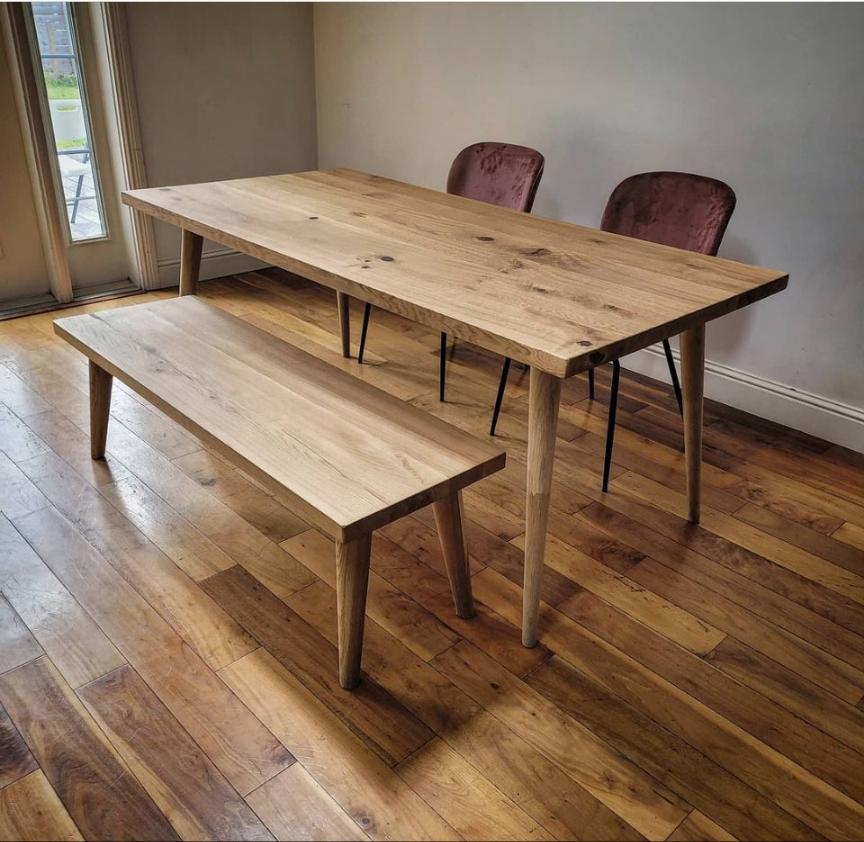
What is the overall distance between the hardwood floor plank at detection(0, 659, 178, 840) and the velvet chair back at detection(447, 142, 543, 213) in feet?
6.38

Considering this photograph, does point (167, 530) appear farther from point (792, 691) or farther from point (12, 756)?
point (792, 691)

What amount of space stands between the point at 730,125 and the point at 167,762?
2.44 m

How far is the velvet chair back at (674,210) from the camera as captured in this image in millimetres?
2244

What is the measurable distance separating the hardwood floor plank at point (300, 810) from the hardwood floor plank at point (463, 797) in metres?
0.14

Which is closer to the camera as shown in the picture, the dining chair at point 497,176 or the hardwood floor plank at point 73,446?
the hardwood floor plank at point 73,446

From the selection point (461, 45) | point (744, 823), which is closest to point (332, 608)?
point (744, 823)

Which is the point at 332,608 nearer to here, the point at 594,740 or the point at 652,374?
the point at 594,740

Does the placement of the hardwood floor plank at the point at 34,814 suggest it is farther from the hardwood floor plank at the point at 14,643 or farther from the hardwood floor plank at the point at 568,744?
the hardwood floor plank at the point at 568,744

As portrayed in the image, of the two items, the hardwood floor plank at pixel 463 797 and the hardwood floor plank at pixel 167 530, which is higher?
the hardwood floor plank at pixel 167 530

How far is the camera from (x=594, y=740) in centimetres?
156

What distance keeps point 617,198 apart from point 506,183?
447mm

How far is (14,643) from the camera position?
1.75 m

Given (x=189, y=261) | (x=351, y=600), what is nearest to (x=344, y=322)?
(x=189, y=261)

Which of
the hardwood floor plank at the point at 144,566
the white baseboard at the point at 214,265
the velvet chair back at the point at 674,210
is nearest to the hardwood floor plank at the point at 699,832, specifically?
the hardwood floor plank at the point at 144,566
